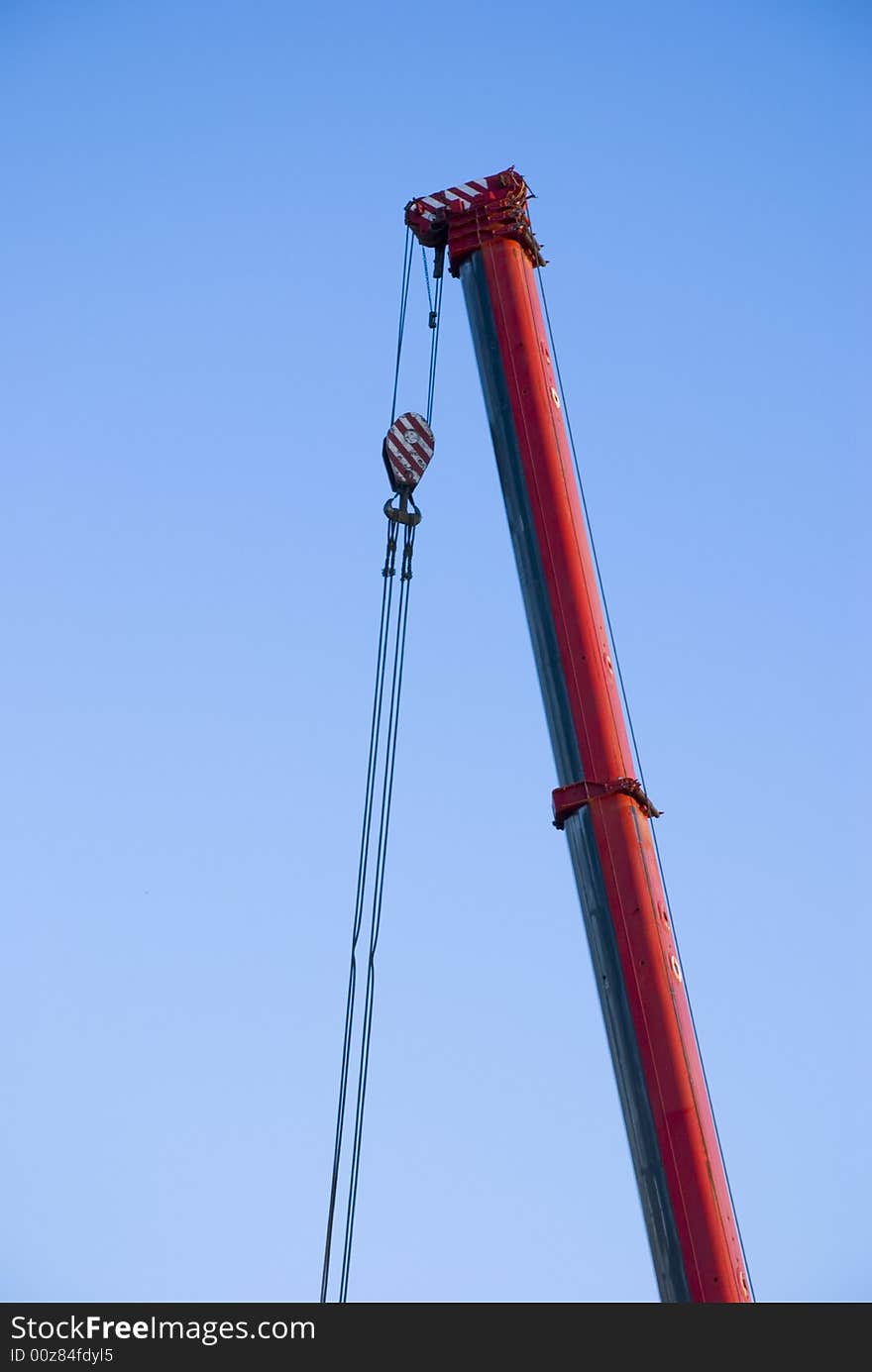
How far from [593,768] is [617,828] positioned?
67 centimetres

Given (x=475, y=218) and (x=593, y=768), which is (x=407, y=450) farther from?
(x=593, y=768)

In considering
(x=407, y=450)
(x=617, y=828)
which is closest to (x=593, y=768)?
(x=617, y=828)

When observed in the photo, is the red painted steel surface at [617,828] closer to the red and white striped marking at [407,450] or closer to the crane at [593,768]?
the crane at [593,768]

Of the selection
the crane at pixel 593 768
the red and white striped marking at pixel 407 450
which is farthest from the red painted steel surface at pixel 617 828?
the red and white striped marking at pixel 407 450

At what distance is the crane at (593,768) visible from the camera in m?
14.3

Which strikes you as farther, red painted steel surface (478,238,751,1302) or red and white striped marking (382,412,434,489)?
red and white striped marking (382,412,434,489)

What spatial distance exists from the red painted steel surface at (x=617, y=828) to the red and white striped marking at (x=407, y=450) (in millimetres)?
2255

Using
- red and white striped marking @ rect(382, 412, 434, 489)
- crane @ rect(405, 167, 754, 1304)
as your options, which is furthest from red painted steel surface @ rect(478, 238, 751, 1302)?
red and white striped marking @ rect(382, 412, 434, 489)

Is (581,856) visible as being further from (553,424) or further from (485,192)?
(485,192)

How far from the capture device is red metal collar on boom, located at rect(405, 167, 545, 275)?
19.5 meters

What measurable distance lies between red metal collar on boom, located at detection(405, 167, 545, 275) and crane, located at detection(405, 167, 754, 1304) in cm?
2

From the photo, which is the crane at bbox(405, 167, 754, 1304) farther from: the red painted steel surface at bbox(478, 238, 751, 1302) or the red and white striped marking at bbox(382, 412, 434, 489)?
the red and white striped marking at bbox(382, 412, 434, 489)
